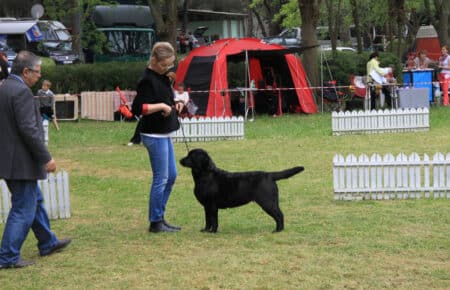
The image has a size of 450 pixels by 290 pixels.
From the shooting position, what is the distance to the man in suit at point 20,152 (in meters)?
6.22

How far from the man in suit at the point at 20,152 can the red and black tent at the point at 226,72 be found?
13.8 meters

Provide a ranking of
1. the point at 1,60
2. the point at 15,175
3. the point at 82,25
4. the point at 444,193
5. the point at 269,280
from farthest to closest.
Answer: the point at 82,25, the point at 1,60, the point at 444,193, the point at 15,175, the point at 269,280

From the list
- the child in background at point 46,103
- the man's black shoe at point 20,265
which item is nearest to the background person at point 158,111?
the man's black shoe at point 20,265

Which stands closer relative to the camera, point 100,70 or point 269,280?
point 269,280

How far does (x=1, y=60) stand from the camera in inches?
388

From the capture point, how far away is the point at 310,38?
22766 millimetres

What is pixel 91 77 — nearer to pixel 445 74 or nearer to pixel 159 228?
pixel 445 74

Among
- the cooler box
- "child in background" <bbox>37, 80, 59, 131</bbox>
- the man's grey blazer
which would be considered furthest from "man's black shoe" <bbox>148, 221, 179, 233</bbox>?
the cooler box

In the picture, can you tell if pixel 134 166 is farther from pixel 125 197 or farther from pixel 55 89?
pixel 55 89

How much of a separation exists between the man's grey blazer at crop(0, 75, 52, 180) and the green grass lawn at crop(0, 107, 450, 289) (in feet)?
2.66

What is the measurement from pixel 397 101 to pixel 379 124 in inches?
178

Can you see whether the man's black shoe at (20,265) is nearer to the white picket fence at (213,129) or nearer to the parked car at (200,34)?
the white picket fence at (213,129)

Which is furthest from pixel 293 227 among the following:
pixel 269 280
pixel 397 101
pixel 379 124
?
pixel 397 101

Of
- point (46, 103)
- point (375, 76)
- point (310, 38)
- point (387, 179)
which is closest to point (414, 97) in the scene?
point (375, 76)
